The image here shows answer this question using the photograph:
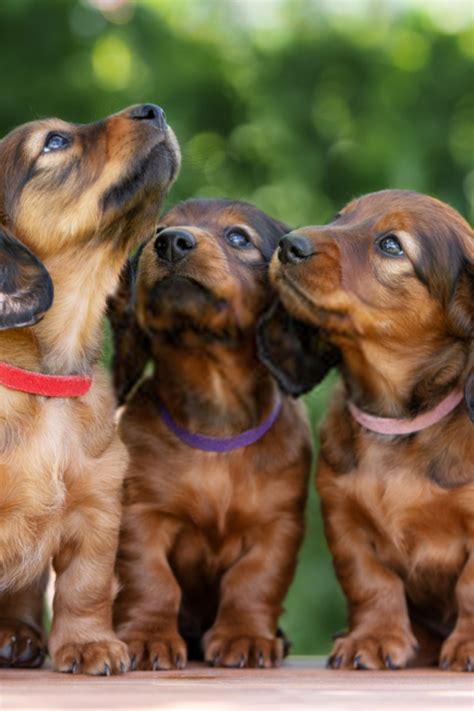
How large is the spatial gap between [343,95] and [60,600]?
481cm

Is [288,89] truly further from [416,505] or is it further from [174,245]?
[416,505]

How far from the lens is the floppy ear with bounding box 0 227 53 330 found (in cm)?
409

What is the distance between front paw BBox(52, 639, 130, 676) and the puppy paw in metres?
0.38

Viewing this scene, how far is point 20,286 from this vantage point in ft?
13.5

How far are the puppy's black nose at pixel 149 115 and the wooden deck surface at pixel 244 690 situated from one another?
1829 millimetres

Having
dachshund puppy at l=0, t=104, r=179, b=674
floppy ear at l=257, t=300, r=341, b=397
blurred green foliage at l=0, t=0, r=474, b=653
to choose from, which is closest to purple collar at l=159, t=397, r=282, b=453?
floppy ear at l=257, t=300, r=341, b=397

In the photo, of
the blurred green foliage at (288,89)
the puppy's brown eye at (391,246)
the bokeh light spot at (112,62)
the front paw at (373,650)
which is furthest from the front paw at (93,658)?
the bokeh light spot at (112,62)

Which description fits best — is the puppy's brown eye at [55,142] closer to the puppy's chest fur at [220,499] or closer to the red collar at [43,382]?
the red collar at [43,382]

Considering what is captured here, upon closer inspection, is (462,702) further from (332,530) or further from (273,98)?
(273,98)

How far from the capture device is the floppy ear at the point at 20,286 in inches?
161

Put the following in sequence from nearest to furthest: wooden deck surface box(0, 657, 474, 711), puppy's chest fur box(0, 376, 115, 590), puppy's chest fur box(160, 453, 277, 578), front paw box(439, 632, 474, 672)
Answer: wooden deck surface box(0, 657, 474, 711) < puppy's chest fur box(0, 376, 115, 590) < front paw box(439, 632, 474, 672) < puppy's chest fur box(160, 453, 277, 578)

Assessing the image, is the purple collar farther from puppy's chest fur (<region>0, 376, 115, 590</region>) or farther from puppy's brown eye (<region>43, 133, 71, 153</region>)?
puppy's brown eye (<region>43, 133, 71, 153</region>)

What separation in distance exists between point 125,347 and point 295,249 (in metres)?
1.00

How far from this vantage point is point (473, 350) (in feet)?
15.2
